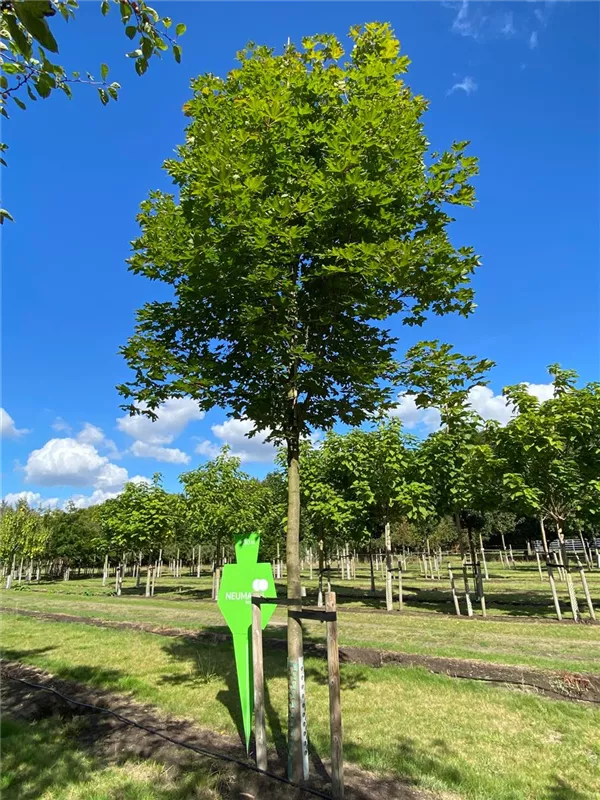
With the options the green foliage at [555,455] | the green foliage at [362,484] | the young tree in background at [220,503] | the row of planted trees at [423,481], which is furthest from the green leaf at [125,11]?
the young tree in background at [220,503]

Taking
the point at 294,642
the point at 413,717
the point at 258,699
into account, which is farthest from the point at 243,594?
the point at 413,717

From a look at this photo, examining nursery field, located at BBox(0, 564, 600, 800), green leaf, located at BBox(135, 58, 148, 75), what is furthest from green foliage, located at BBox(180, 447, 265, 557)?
green leaf, located at BBox(135, 58, 148, 75)

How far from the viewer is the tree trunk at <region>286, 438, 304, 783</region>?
4273 mm

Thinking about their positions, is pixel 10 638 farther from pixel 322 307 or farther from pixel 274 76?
pixel 274 76

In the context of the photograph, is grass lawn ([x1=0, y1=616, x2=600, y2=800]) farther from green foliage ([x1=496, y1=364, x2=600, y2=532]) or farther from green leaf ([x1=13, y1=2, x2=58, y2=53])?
green foliage ([x1=496, y1=364, x2=600, y2=532])

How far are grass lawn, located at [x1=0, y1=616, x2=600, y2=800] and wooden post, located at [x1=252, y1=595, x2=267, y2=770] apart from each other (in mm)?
752

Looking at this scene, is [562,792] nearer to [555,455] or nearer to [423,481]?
[555,455]

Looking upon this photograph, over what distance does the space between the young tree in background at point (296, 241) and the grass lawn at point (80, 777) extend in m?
1.03

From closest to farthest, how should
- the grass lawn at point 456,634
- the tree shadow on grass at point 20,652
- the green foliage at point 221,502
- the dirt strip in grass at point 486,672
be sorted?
1. the dirt strip in grass at point 486,672
2. the grass lawn at point 456,634
3. the tree shadow on grass at point 20,652
4. the green foliage at point 221,502

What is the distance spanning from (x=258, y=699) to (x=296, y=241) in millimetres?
4412

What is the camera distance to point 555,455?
13359mm

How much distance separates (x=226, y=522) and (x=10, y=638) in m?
10.8

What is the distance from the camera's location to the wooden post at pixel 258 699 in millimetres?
4449

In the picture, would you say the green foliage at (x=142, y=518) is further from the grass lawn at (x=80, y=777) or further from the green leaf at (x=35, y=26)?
the green leaf at (x=35, y=26)
